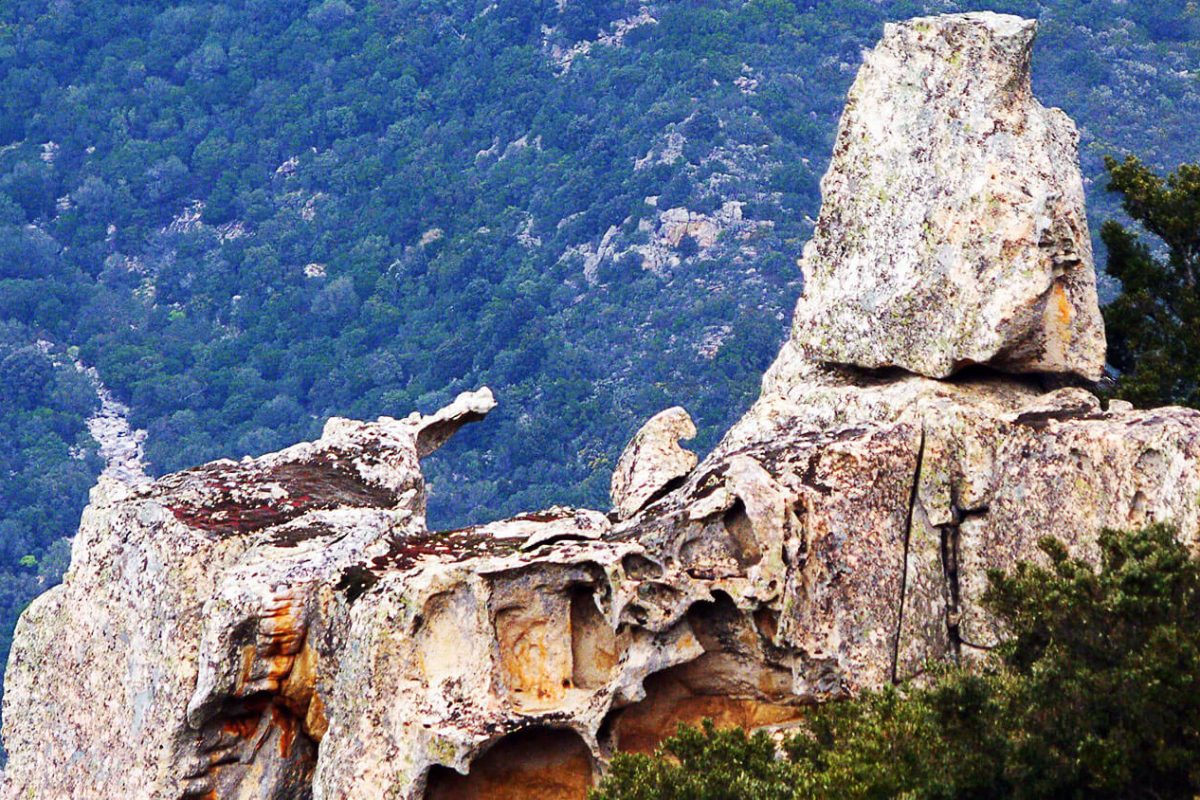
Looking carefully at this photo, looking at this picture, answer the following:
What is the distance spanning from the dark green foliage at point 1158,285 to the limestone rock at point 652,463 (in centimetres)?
782

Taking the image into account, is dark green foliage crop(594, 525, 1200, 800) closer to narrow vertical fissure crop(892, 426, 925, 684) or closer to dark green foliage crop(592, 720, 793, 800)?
dark green foliage crop(592, 720, 793, 800)

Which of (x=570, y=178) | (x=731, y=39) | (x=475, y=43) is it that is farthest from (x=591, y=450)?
(x=475, y=43)

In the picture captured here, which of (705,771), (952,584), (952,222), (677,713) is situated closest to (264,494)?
(677,713)

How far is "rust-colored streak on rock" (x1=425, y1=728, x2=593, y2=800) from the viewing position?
1220 inches

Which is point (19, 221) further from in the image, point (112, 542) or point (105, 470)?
point (112, 542)

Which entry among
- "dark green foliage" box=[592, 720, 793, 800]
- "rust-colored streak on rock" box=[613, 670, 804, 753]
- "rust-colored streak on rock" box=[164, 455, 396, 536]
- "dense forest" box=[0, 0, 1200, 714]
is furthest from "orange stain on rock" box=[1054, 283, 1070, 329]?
"dense forest" box=[0, 0, 1200, 714]

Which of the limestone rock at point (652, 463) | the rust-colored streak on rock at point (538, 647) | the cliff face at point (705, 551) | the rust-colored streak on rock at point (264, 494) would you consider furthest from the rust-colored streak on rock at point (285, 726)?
the limestone rock at point (652, 463)

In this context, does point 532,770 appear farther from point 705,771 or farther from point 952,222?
point 952,222

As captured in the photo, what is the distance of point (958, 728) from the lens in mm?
26203

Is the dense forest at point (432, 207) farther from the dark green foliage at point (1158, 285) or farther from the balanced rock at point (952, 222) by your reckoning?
the balanced rock at point (952, 222)

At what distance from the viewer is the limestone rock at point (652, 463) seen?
34.0 m

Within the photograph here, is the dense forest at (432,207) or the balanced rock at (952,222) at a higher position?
the dense forest at (432,207)

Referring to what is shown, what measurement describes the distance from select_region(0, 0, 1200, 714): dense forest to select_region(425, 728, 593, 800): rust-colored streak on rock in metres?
50.9

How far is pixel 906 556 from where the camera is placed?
3153 centimetres
